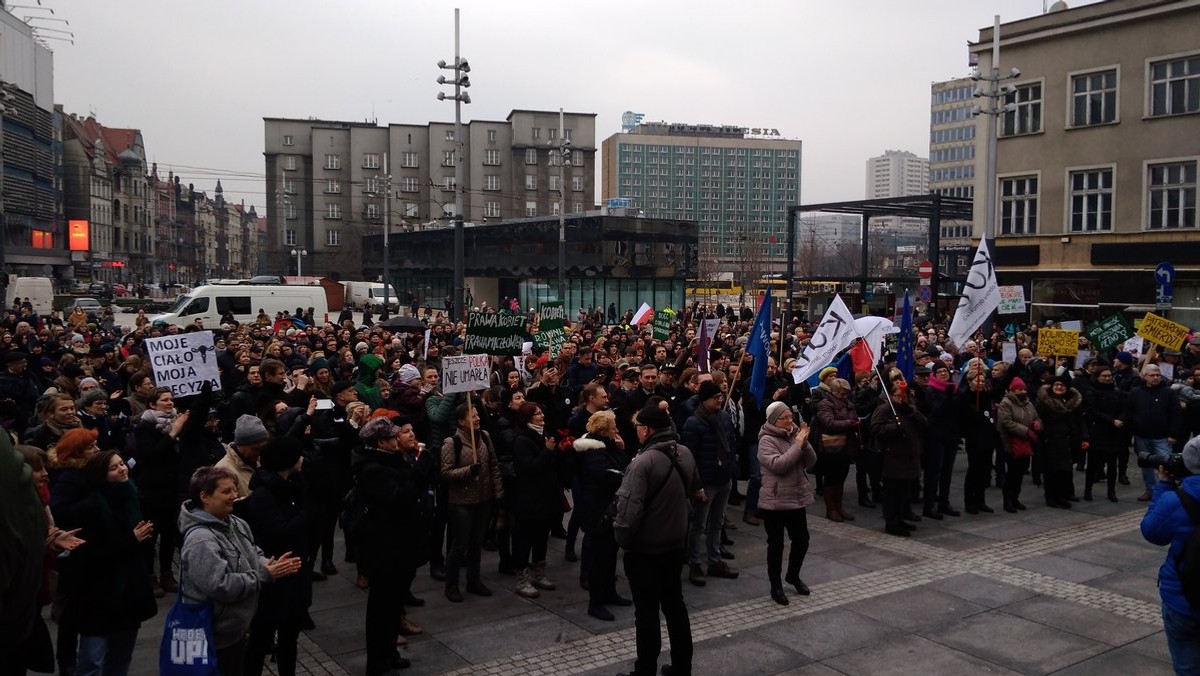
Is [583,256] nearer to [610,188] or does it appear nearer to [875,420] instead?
[875,420]

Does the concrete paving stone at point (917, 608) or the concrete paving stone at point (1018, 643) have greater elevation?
the concrete paving stone at point (1018, 643)

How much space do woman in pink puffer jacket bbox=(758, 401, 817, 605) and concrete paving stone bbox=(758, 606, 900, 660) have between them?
1.41 feet

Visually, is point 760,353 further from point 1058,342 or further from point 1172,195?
point 1172,195

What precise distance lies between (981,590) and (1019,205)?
30672mm

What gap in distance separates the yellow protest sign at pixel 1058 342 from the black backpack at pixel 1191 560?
1135 centimetres

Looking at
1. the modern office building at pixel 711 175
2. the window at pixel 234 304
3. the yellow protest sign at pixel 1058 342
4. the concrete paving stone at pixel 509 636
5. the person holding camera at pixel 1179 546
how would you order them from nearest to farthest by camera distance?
the person holding camera at pixel 1179 546
the concrete paving stone at pixel 509 636
the yellow protest sign at pixel 1058 342
the window at pixel 234 304
the modern office building at pixel 711 175

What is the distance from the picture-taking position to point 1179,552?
502 cm

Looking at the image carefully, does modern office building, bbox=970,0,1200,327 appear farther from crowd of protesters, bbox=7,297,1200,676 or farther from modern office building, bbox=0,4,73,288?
modern office building, bbox=0,4,73,288

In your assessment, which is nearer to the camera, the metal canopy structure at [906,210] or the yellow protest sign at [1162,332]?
the yellow protest sign at [1162,332]

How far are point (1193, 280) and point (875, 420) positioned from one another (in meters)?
25.8

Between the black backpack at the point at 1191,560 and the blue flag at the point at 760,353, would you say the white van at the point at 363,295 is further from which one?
the black backpack at the point at 1191,560

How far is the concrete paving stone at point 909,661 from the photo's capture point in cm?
674

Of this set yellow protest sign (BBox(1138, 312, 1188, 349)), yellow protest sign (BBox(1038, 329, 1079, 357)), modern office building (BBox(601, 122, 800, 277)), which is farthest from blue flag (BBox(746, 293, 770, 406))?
modern office building (BBox(601, 122, 800, 277))

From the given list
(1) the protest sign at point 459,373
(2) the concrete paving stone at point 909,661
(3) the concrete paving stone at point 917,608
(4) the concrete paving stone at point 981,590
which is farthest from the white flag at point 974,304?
(1) the protest sign at point 459,373
